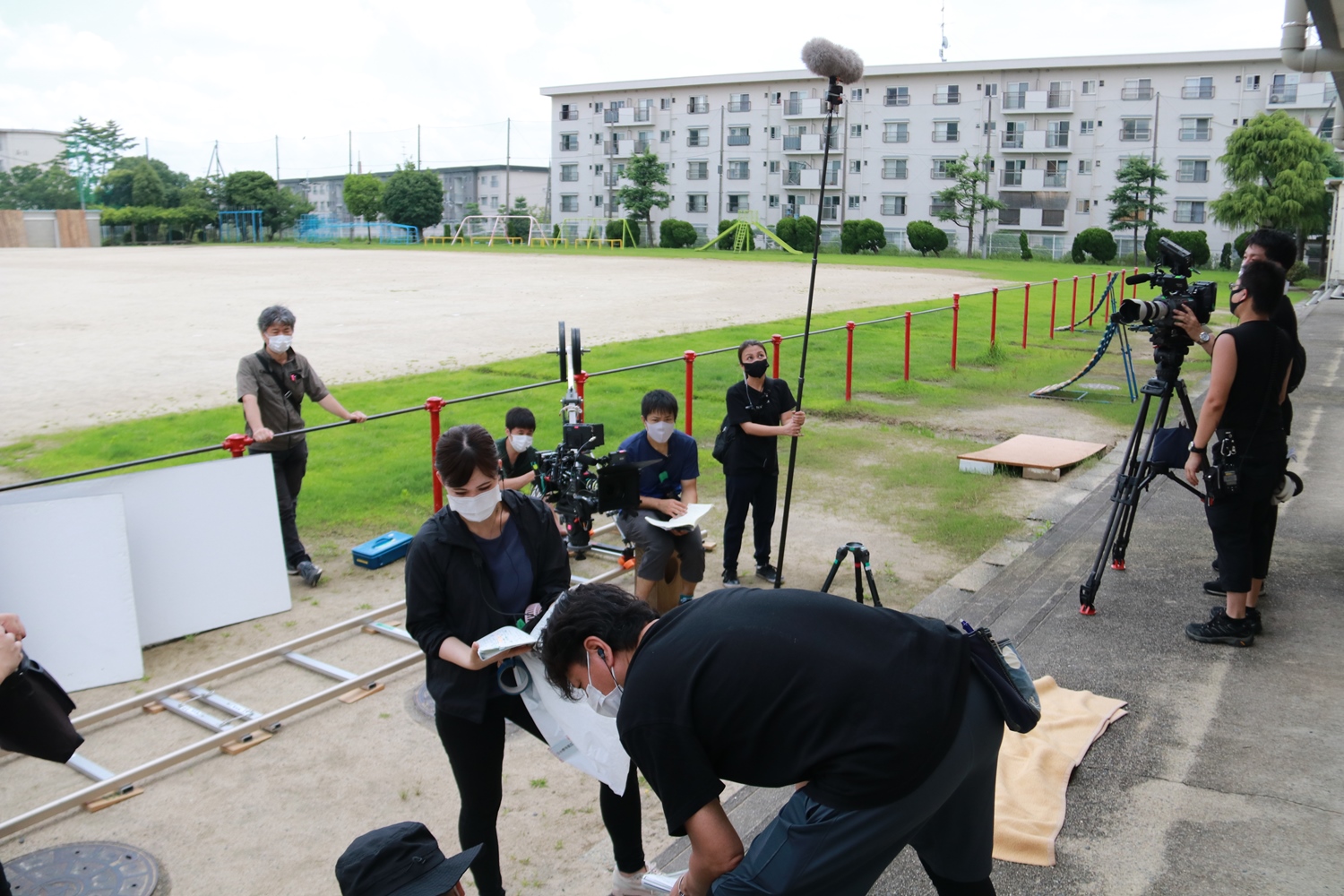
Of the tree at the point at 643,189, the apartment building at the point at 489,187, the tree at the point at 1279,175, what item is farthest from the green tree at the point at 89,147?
the tree at the point at 1279,175

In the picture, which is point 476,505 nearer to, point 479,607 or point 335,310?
point 479,607

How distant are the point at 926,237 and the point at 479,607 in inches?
2487

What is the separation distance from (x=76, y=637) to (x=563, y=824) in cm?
331

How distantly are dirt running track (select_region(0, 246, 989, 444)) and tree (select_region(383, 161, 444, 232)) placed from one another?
34.9 m

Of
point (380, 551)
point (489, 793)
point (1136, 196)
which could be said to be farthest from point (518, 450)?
point (1136, 196)

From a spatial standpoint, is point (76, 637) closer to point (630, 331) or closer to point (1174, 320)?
point (1174, 320)

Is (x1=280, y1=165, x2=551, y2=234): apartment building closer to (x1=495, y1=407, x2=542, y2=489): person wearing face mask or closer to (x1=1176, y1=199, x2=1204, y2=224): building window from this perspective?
(x1=1176, y1=199, x2=1204, y2=224): building window

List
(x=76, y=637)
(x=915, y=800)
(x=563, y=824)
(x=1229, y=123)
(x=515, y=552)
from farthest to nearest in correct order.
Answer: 1. (x=1229, y=123)
2. (x=76, y=637)
3. (x=563, y=824)
4. (x=515, y=552)
5. (x=915, y=800)

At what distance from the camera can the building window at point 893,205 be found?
73312mm

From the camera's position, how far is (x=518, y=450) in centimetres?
694

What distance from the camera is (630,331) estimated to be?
2236 cm

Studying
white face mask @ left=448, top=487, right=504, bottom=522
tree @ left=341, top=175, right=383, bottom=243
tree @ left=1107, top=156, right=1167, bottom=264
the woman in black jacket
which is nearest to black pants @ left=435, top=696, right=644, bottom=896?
the woman in black jacket

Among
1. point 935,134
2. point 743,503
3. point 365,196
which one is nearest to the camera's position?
point 743,503

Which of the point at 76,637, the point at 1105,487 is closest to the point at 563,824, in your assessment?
the point at 76,637
